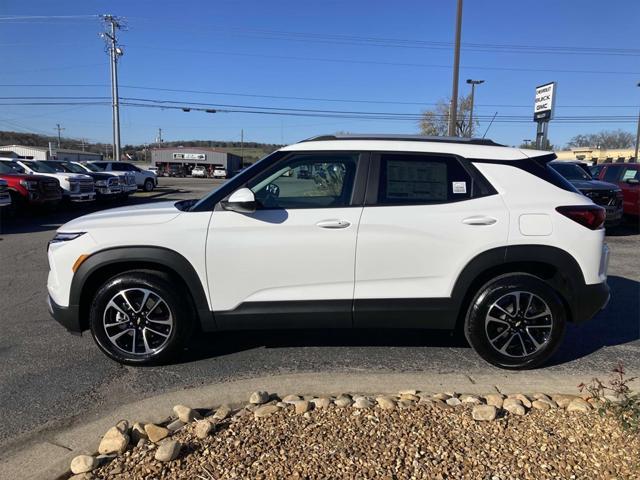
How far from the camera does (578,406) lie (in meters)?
3.15

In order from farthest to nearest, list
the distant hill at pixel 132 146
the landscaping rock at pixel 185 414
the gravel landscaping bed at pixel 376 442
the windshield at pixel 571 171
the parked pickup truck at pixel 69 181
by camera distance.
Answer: the distant hill at pixel 132 146 < the parked pickup truck at pixel 69 181 < the windshield at pixel 571 171 < the landscaping rock at pixel 185 414 < the gravel landscaping bed at pixel 376 442

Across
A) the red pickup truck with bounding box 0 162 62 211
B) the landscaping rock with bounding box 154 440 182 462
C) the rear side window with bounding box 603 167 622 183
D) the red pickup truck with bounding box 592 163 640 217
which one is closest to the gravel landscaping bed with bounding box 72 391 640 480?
the landscaping rock with bounding box 154 440 182 462

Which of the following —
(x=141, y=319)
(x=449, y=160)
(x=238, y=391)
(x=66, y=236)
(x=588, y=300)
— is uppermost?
(x=449, y=160)

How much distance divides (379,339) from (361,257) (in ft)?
3.92

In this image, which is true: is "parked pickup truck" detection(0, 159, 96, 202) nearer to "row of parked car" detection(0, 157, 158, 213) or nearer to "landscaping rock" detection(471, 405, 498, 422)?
"row of parked car" detection(0, 157, 158, 213)

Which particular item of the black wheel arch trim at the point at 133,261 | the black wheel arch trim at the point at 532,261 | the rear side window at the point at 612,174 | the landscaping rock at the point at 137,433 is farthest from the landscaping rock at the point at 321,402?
the rear side window at the point at 612,174

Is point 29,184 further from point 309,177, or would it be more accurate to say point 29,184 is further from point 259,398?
point 259,398

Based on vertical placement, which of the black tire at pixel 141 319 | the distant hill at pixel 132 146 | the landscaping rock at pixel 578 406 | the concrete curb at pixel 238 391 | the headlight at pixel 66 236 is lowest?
the concrete curb at pixel 238 391

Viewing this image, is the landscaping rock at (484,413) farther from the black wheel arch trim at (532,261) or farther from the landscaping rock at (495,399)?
the black wheel arch trim at (532,261)

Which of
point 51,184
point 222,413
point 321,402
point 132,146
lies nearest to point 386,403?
point 321,402

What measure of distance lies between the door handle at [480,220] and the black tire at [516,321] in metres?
0.47

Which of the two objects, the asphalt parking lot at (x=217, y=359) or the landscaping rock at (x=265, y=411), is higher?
the landscaping rock at (x=265, y=411)

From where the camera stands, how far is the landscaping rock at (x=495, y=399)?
127 inches

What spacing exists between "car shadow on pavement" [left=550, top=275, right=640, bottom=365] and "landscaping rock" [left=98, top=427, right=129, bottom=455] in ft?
11.1
